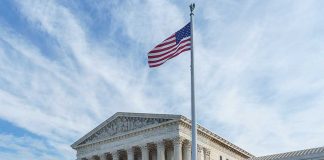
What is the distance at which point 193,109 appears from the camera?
22.4 m

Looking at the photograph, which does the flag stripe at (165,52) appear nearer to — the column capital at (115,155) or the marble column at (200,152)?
the marble column at (200,152)

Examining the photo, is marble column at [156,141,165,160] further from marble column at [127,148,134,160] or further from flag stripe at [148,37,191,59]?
flag stripe at [148,37,191,59]

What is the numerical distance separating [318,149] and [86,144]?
3387 centimetres

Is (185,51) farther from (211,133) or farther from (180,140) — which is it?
(211,133)

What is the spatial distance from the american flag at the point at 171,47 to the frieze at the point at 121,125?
32.4 meters

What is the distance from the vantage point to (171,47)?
25172mm

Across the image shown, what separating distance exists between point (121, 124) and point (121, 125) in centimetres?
14

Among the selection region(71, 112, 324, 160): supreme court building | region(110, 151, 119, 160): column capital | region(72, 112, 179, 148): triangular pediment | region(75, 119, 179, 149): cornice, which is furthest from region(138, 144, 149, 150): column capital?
region(110, 151, 119, 160): column capital

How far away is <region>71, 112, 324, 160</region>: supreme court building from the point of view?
187ft

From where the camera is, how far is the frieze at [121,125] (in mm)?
59809

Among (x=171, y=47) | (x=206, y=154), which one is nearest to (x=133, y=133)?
(x=206, y=154)

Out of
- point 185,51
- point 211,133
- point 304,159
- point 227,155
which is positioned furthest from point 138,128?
point 185,51

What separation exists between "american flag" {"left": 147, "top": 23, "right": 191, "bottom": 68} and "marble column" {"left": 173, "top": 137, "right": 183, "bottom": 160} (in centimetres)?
3082

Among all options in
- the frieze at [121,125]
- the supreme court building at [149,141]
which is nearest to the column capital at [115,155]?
the supreme court building at [149,141]
